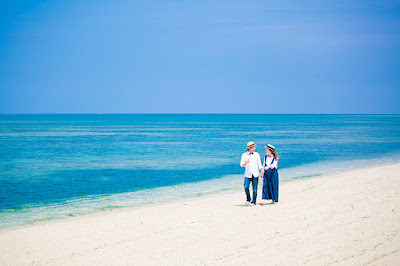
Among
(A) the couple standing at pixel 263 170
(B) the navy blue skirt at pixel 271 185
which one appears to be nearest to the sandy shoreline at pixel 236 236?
(B) the navy blue skirt at pixel 271 185

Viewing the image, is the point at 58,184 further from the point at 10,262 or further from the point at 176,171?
the point at 10,262

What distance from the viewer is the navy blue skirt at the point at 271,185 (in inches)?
464

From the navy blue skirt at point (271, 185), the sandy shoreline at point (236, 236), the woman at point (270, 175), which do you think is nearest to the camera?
the sandy shoreline at point (236, 236)

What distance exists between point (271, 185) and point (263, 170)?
0.78 metres

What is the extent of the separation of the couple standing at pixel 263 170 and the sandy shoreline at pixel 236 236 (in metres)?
0.52

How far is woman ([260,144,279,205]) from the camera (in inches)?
453

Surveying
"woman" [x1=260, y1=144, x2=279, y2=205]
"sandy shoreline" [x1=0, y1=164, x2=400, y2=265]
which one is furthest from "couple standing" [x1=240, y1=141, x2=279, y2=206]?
"sandy shoreline" [x1=0, y1=164, x2=400, y2=265]

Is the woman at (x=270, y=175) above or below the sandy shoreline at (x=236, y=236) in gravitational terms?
above

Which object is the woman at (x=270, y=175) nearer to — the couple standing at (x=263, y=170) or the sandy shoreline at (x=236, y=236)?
the couple standing at (x=263, y=170)

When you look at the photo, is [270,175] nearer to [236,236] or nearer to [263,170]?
[263,170]

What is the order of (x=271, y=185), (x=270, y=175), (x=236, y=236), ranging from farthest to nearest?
(x=271, y=185) < (x=270, y=175) < (x=236, y=236)

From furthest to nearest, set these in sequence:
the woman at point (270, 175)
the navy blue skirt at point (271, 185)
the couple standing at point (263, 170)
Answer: the navy blue skirt at point (271, 185), the woman at point (270, 175), the couple standing at point (263, 170)

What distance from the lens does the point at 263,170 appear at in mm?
11586

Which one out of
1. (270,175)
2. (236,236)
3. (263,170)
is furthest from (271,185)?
(236,236)
